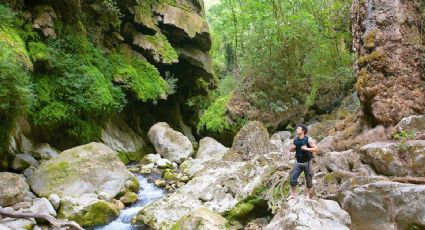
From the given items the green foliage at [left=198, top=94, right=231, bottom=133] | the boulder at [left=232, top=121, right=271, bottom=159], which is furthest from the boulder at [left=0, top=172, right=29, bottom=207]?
the green foliage at [left=198, top=94, right=231, bottom=133]

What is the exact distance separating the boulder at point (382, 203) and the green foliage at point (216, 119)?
1106 cm

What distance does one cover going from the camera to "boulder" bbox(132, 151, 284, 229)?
304 inches

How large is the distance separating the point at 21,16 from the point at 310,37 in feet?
35.7

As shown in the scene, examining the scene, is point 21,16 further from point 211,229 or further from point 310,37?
point 310,37

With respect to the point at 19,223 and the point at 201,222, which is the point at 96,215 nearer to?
the point at 19,223

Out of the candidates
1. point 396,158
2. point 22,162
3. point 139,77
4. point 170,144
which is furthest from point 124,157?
point 396,158

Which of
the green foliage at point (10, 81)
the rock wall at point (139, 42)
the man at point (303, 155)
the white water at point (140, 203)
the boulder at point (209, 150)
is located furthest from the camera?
the boulder at point (209, 150)

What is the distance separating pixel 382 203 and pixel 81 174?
668 centimetres

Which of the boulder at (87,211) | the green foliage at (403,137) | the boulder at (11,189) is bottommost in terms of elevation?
the boulder at (87,211)

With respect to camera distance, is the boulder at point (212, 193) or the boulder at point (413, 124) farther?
the boulder at point (212, 193)

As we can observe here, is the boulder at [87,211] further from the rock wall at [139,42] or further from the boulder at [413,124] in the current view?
the boulder at [413,124]

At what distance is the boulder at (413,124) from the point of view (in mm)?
6680

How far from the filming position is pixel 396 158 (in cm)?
620

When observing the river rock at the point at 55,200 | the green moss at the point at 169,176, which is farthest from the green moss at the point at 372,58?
the river rock at the point at 55,200
